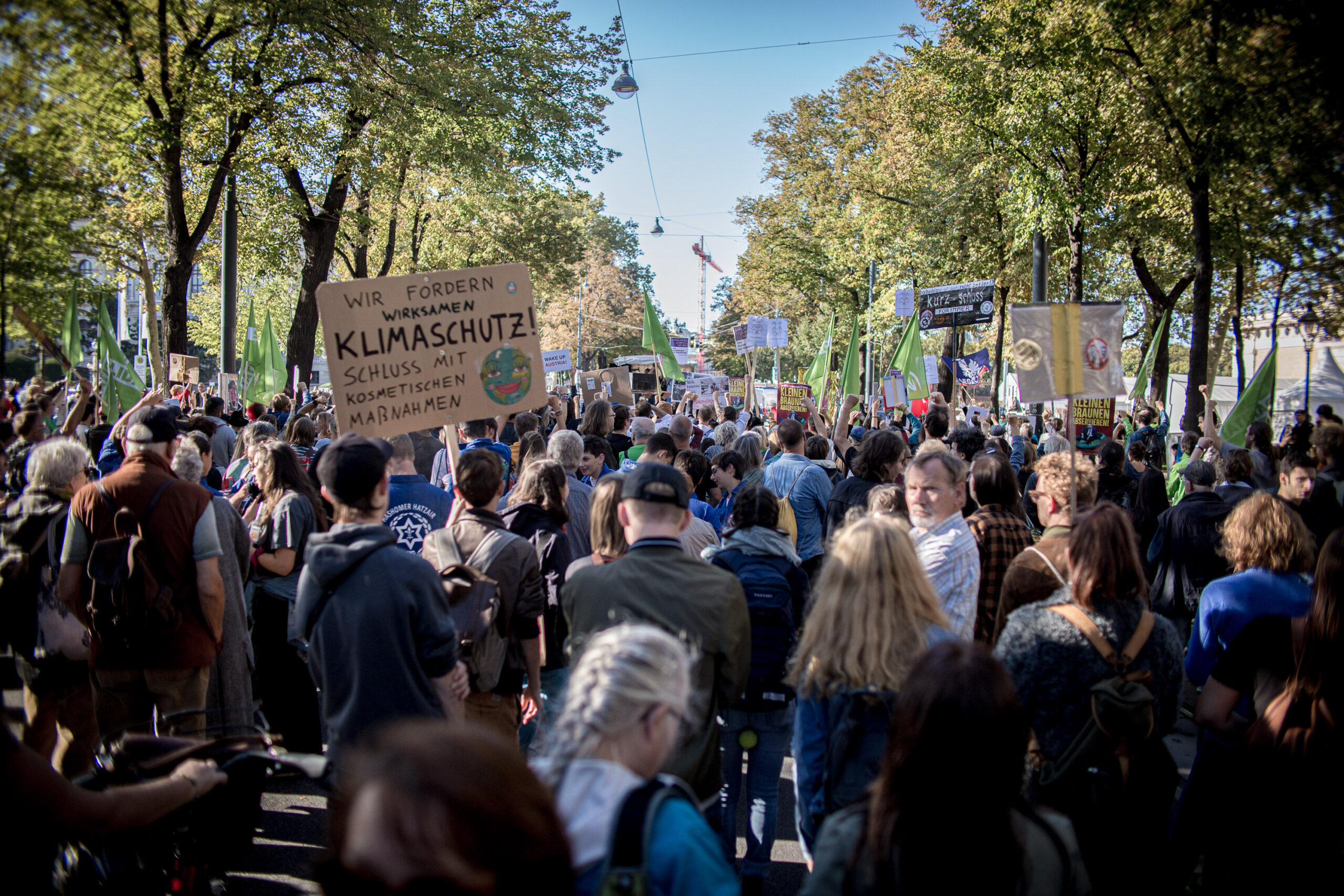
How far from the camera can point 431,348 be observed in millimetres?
4812

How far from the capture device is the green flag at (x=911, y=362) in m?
13.5

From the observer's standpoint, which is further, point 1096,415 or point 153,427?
point 1096,415

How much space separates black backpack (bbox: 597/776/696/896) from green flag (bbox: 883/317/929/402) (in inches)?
487

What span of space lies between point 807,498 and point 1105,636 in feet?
11.2

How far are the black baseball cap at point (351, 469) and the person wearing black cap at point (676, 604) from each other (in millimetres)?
822

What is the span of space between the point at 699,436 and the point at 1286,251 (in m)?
7.15

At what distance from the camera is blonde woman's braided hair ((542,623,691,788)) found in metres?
1.82

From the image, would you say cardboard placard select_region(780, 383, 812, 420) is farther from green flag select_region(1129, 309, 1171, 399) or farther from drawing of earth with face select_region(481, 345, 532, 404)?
drawing of earth with face select_region(481, 345, 532, 404)

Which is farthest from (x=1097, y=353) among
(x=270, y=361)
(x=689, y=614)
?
(x=270, y=361)

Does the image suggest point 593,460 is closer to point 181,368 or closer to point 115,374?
point 115,374

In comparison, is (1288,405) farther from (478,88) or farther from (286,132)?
(286,132)

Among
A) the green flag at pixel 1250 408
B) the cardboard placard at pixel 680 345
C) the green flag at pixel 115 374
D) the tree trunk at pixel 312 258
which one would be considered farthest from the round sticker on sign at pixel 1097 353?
the cardboard placard at pixel 680 345

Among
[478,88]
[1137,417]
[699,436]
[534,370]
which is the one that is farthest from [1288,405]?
[534,370]

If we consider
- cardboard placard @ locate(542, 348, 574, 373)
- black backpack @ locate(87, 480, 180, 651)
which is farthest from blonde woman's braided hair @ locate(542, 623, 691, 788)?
cardboard placard @ locate(542, 348, 574, 373)
